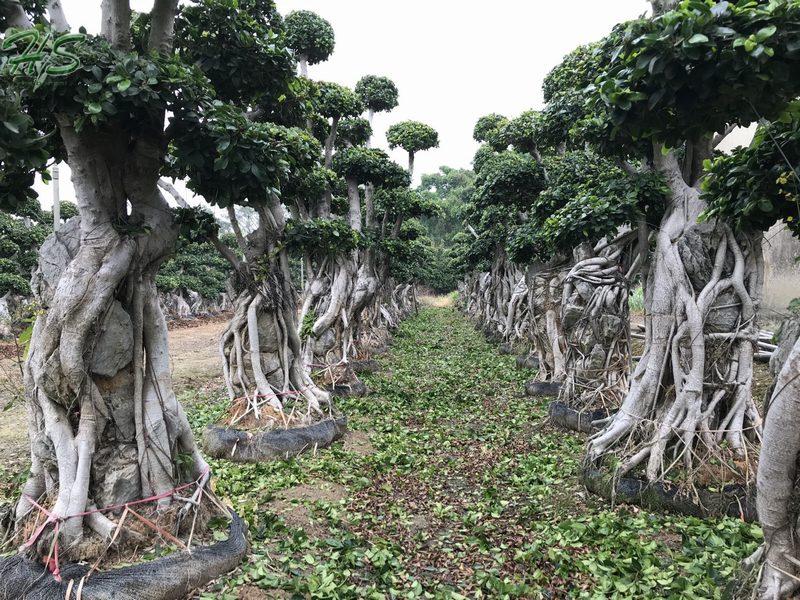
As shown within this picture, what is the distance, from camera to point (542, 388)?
10.4m

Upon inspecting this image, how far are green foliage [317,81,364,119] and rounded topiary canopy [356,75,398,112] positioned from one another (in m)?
2.63

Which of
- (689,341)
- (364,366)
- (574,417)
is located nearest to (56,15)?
(689,341)

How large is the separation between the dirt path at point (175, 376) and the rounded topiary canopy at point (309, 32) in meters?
8.42

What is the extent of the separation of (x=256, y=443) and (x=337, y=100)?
307 inches

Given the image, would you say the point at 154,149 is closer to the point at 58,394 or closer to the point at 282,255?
the point at 58,394

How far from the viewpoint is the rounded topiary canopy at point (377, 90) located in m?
13.9

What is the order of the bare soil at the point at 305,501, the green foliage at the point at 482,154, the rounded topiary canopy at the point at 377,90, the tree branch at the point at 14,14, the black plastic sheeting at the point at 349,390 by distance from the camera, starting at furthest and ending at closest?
1. the green foliage at the point at 482,154
2. the rounded topiary canopy at the point at 377,90
3. the black plastic sheeting at the point at 349,390
4. the bare soil at the point at 305,501
5. the tree branch at the point at 14,14

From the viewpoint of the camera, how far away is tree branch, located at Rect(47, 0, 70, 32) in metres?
3.83

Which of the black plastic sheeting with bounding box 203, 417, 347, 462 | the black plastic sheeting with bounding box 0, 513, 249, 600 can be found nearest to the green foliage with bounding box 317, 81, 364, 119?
the black plastic sheeting with bounding box 203, 417, 347, 462

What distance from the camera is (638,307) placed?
79.8ft

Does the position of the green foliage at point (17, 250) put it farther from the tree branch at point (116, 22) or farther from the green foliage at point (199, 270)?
the tree branch at point (116, 22)

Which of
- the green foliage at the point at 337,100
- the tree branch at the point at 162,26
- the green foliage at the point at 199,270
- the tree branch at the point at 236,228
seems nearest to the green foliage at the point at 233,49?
the tree branch at the point at 162,26

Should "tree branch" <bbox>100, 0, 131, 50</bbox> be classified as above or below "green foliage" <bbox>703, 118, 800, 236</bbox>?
above

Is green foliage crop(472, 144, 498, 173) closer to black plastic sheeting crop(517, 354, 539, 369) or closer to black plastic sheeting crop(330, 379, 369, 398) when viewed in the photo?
black plastic sheeting crop(517, 354, 539, 369)
